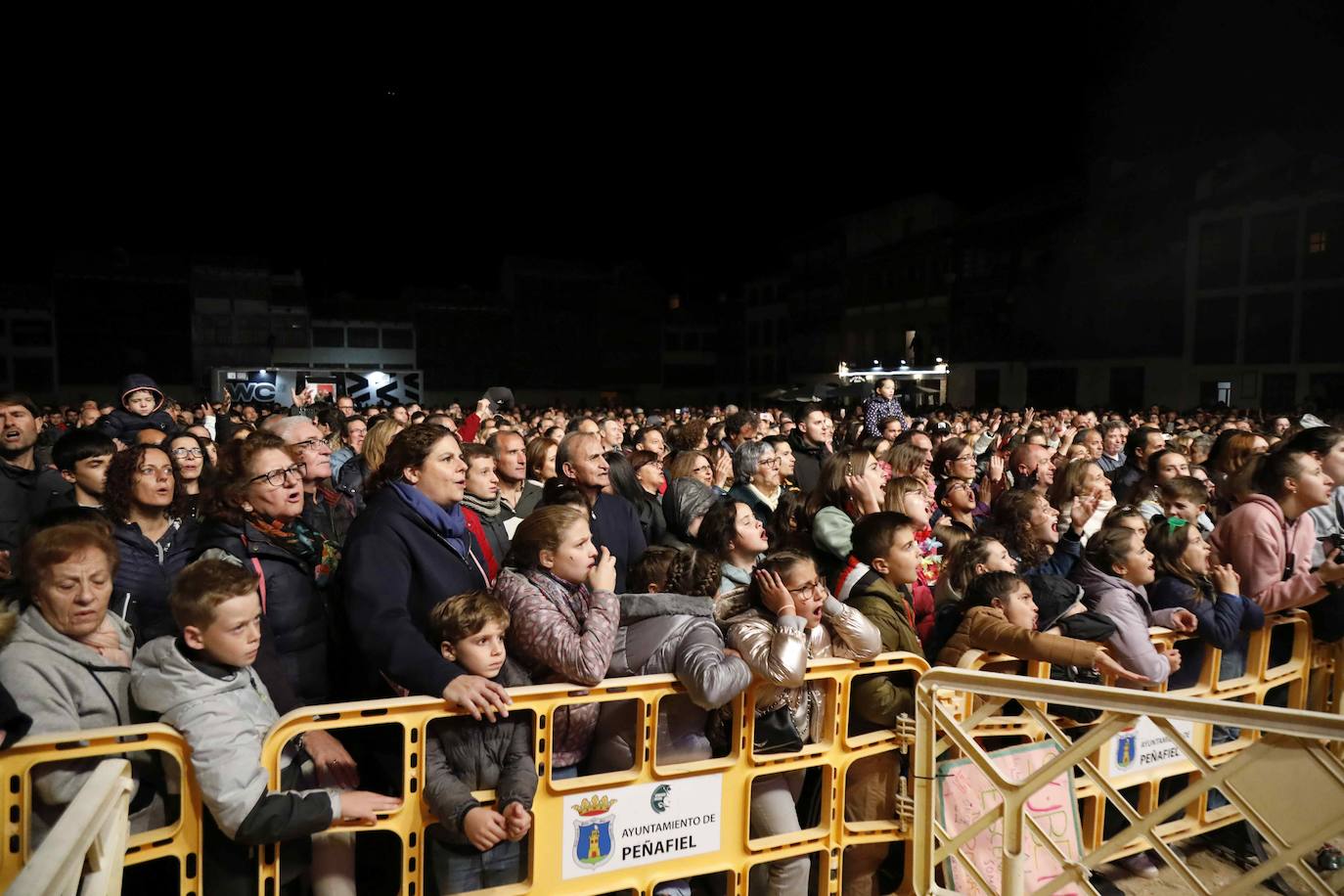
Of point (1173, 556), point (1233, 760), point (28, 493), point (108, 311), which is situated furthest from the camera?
point (108, 311)

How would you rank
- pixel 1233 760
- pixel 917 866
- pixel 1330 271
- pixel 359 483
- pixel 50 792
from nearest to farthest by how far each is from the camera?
pixel 50 792 → pixel 1233 760 → pixel 917 866 → pixel 359 483 → pixel 1330 271

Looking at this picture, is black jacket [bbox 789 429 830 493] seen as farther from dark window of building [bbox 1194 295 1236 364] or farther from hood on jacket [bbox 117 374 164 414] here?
dark window of building [bbox 1194 295 1236 364]

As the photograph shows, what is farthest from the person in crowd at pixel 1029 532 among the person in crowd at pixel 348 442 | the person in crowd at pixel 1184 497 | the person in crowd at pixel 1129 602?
the person in crowd at pixel 348 442

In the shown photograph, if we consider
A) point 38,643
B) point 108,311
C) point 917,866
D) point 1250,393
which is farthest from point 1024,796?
point 108,311

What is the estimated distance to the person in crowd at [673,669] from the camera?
2.80m

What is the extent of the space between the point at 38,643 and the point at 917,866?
3062 millimetres

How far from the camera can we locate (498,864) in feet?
8.93

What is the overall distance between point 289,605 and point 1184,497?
5.36 m

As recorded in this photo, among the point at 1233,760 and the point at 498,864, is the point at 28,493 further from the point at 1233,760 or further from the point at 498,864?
the point at 1233,760

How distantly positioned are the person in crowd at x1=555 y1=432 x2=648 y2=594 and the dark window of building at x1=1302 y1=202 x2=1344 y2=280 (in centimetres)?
3247

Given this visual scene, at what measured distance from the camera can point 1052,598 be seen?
358cm

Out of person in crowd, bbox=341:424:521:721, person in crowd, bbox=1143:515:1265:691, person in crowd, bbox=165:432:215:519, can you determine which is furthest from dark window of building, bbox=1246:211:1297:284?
person in crowd, bbox=165:432:215:519

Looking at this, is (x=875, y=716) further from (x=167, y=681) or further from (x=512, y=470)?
(x=512, y=470)

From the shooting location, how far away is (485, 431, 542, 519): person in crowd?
18.6 feet
